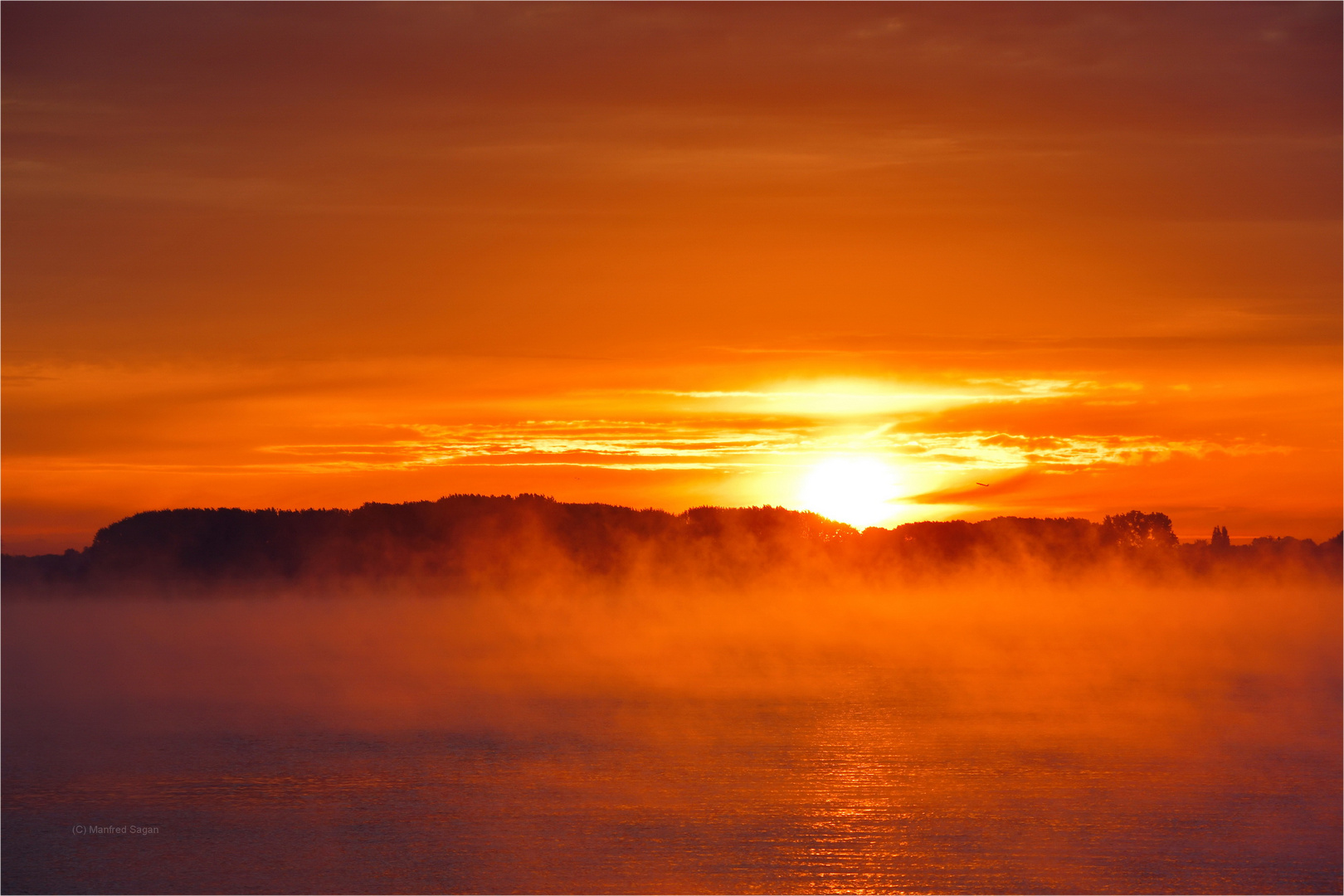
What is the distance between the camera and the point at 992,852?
76.0ft

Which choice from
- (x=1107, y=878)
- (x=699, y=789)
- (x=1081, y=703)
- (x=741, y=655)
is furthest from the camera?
(x=741, y=655)

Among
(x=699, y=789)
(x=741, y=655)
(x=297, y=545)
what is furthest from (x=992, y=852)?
(x=297, y=545)

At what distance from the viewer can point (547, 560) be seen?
191500 millimetres

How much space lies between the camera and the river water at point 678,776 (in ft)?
73.5

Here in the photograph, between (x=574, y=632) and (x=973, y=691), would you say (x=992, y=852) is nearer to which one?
(x=973, y=691)

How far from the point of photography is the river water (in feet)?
73.5

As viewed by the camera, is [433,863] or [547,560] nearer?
[433,863]

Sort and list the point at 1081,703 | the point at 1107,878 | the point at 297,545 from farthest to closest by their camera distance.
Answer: the point at 297,545 → the point at 1081,703 → the point at 1107,878

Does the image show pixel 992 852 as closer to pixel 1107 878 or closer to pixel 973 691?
pixel 1107 878

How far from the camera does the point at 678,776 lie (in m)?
30.6

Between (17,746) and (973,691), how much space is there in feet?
114

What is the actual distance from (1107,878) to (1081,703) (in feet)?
89.6

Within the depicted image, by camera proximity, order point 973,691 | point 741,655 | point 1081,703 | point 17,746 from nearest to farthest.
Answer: point 17,746
point 1081,703
point 973,691
point 741,655

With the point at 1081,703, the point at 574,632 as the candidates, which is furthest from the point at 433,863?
the point at 574,632
